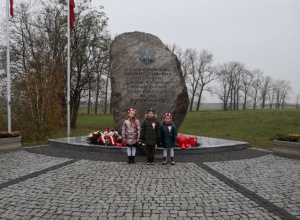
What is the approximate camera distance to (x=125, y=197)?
4844 millimetres

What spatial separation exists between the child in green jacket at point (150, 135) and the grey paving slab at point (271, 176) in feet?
5.58

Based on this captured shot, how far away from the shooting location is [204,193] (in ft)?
16.7

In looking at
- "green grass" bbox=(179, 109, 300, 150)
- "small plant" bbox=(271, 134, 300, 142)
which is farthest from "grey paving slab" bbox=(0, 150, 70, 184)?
"green grass" bbox=(179, 109, 300, 150)

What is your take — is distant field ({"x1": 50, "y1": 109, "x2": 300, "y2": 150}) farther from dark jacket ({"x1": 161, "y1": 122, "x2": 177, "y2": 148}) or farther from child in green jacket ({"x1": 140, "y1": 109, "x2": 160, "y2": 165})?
child in green jacket ({"x1": 140, "y1": 109, "x2": 160, "y2": 165})

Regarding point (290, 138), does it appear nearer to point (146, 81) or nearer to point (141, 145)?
point (141, 145)

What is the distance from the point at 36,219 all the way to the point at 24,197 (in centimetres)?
109

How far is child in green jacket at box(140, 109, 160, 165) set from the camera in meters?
7.65

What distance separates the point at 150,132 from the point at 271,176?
3.36 metres

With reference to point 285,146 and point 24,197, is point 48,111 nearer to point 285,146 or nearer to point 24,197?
point 24,197

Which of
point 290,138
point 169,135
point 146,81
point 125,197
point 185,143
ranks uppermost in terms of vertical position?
point 146,81

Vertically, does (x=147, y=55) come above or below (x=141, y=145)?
above

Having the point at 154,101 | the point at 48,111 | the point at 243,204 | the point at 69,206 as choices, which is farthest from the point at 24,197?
the point at 48,111

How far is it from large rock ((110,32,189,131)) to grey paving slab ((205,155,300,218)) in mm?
3451

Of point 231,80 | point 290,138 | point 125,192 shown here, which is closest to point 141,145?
point 125,192
